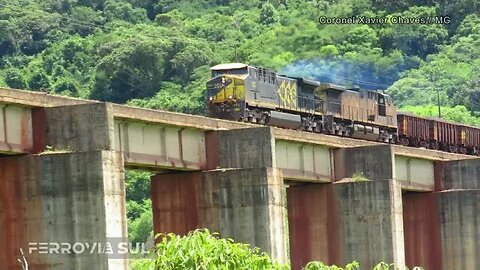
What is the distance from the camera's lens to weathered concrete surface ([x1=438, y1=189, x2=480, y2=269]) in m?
82.3

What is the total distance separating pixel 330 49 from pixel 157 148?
339 feet

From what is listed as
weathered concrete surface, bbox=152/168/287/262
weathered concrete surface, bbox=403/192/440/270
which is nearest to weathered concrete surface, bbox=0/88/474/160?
weathered concrete surface, bbox=152/168/287/262

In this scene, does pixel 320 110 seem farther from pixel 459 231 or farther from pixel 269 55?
pixel 269 55

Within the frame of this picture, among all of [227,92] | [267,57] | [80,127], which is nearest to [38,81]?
[267,57]

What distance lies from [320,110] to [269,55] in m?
58.5

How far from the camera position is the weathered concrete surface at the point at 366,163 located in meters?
74.0

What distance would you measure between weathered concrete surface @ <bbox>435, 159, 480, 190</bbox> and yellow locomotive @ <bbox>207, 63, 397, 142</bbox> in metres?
6.33

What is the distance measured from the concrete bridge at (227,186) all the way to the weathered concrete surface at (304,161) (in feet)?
0.19

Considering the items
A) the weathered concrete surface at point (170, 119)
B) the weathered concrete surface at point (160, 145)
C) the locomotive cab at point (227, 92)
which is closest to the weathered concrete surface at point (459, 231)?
the weathered concrete surface at point (170, 119)

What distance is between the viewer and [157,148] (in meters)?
61.8

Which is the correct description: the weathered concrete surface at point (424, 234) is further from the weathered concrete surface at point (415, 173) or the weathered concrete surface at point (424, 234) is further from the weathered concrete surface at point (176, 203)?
the weathered concrete surface at point (176, 203)

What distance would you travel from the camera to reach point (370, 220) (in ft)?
241

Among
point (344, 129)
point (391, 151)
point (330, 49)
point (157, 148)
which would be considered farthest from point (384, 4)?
point (157, 148)

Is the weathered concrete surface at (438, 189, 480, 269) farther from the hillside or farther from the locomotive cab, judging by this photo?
the hillside
